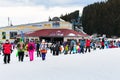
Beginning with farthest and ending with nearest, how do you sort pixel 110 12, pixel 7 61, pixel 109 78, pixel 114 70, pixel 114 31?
pixel 110 12, pixel 114 31, pixel 7 61, pixel 114 70, pixel 109 78

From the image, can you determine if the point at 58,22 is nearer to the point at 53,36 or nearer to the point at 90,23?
the point at 53,36

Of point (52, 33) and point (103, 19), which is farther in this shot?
point (103, 19)

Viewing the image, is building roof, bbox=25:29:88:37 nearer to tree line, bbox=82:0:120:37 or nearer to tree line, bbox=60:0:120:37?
tree line, bbox=60:0:120:37

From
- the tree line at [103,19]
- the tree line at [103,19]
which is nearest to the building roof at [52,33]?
the tree line at [103,19]

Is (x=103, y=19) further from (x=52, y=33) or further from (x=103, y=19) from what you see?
(x=52, y=33)

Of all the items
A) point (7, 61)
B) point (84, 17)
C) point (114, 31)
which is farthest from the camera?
point (84, 17)

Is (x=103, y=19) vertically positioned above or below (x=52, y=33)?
above

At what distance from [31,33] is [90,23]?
36.8 meters

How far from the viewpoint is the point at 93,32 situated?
9594cm

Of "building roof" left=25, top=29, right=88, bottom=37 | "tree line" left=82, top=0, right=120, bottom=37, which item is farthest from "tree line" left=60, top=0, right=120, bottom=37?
"building roof" left=25, top=29, right=88, bottom=37

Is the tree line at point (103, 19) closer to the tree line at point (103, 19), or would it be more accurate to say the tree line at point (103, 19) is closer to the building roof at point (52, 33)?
the tree line at point (103, 19)

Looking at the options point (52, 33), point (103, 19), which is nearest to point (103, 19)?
point (103, 19)

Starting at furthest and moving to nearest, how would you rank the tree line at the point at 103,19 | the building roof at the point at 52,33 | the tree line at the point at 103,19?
the tree line at the point at 103,19 < the tree line at the point at 103,19 < the building roof at the point at 52,33

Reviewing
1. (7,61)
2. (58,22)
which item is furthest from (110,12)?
(7,61)
